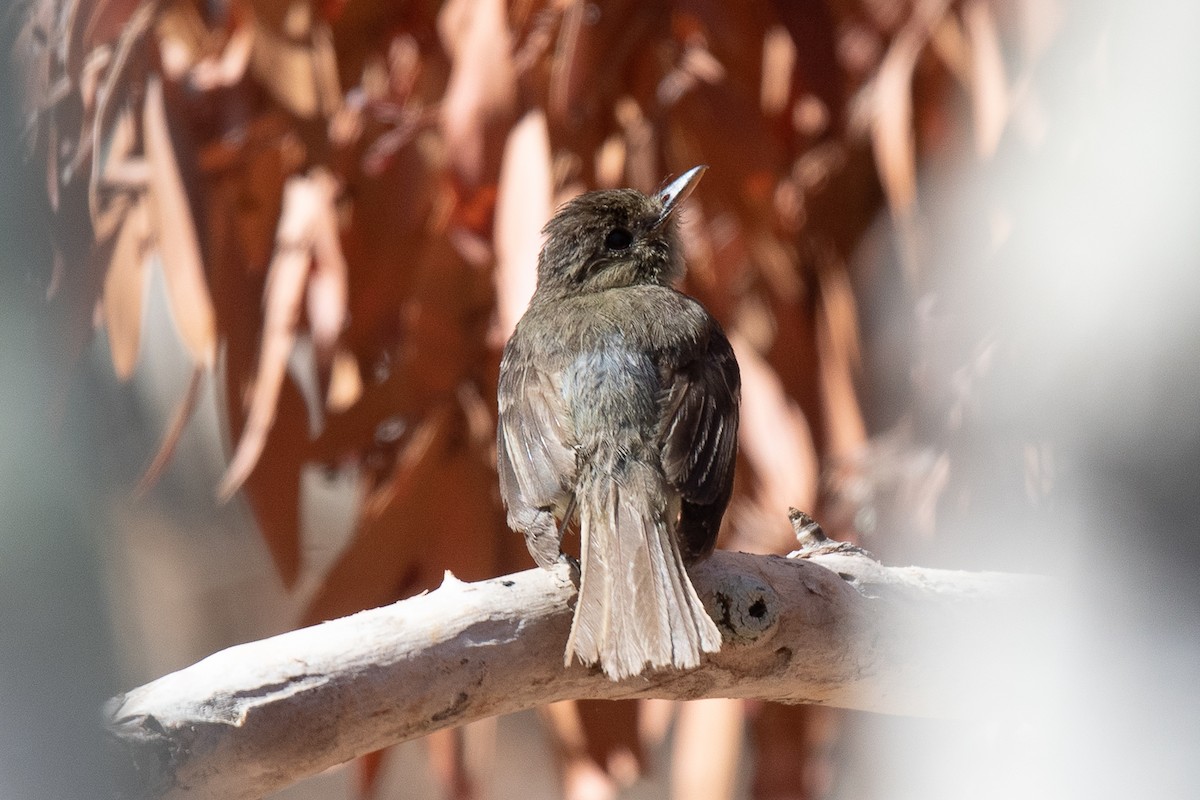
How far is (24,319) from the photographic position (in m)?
0.80

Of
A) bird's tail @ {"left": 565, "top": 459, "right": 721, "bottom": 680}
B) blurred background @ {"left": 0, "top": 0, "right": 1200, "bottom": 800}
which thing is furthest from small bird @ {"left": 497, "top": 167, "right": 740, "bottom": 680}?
blurred background @ {"left": 0, "top": 0, "right": 1200, "bottom": 800}

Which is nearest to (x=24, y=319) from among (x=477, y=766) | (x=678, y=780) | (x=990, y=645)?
(x=990, y=645)

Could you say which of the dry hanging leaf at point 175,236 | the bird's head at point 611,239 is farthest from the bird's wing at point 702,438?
the dry hanging leaf at point 175,236

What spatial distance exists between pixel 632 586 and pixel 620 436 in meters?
0.35

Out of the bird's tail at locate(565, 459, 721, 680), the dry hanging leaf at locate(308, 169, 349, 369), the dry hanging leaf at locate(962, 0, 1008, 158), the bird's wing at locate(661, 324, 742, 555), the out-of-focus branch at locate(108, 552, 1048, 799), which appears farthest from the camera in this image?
the dry hanging leaf at locate(308, 169, 349, 369)

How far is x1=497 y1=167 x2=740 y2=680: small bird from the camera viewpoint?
1635mm

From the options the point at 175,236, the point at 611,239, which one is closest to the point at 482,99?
the point at 611,239

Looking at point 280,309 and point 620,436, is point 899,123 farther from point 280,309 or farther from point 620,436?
point 280,309

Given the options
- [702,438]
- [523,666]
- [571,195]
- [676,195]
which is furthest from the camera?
[571,195]

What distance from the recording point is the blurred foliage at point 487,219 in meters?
2.87

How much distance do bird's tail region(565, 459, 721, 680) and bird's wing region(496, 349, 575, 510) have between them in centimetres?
6

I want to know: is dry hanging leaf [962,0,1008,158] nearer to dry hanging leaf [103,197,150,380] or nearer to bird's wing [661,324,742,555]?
bird's wing [661,324,742,555]

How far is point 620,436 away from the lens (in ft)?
6.50

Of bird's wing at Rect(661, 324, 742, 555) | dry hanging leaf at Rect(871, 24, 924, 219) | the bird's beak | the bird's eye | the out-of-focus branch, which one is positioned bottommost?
the out-of-focus branch
